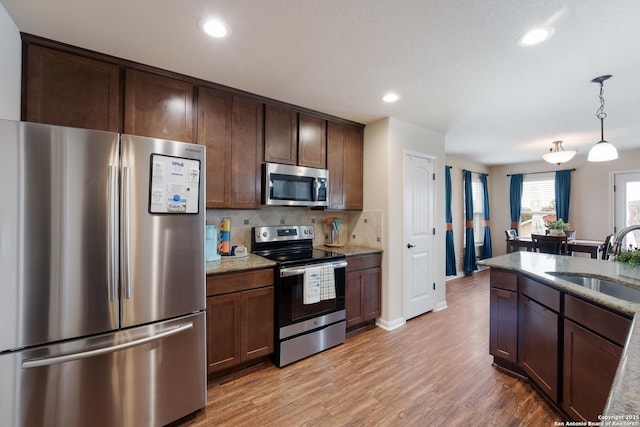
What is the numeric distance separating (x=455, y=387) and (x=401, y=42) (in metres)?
2.51

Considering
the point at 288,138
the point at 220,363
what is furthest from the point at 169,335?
the point at 288,138

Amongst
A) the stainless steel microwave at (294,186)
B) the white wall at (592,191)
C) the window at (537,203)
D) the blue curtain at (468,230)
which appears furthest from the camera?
the window at (537,203)

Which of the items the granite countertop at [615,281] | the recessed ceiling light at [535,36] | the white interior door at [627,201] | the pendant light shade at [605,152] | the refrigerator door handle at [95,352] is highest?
the recessed ceiling light at [535,36]

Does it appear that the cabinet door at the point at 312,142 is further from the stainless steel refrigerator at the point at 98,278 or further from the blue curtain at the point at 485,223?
the blue curtain at the point at 485,223

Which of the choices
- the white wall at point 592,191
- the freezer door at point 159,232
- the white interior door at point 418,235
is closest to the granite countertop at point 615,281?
the white interior door at point 418,235

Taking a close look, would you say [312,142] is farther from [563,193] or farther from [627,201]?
[627,201]

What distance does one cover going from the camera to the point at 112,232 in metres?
1.49

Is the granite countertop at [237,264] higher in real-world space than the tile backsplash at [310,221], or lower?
lower

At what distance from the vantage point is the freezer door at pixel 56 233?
4.17 feet

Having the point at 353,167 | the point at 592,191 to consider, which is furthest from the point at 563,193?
the point at 353,167

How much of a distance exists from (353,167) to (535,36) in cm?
201

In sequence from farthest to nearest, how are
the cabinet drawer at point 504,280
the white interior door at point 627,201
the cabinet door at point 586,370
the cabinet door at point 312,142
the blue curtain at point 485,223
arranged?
the blue curtain at point 485,223 → the white interior door at point 627,201 → the cabinet door at point 312,142 → the cabinet drawer at point 504,280 → the cabinet door at point 586,370

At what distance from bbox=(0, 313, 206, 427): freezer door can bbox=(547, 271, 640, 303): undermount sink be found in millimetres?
2593

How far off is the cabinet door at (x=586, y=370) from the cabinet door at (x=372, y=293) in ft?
5.53
